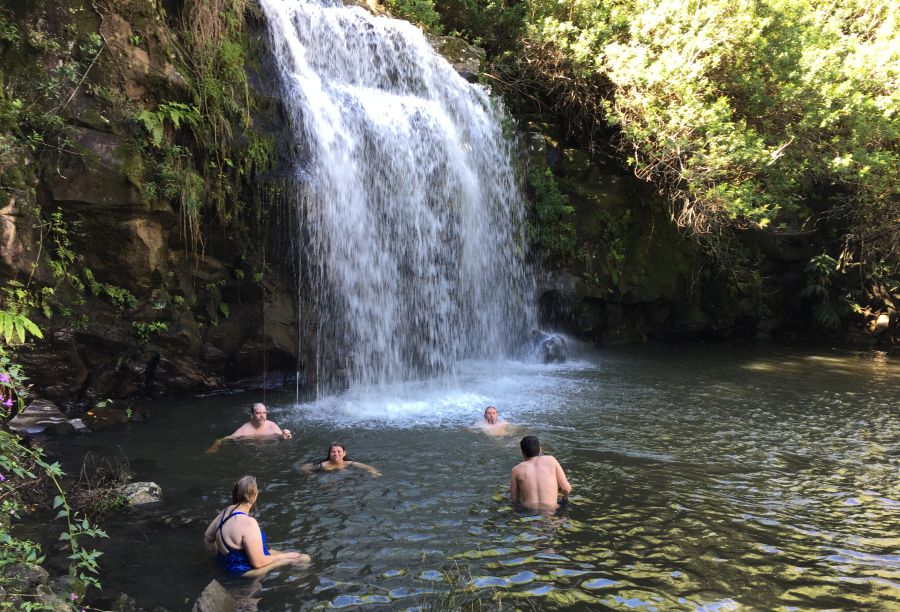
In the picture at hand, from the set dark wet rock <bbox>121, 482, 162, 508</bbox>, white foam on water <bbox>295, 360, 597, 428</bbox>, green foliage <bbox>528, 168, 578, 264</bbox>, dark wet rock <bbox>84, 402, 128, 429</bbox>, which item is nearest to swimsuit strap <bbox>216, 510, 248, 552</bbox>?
dark wet rock <bbox>121, 482, 162, 508</bbox>

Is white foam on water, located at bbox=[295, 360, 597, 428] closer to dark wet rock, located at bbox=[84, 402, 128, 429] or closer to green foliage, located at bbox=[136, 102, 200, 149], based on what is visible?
dark wet rock, located at bbox=[84, 402, 128, 429]

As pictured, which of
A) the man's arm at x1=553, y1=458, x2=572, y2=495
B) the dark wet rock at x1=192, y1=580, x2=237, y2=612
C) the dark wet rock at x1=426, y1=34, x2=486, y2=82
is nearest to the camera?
the dark wet rock at x1=192, y1=580, x2=237, y2=612

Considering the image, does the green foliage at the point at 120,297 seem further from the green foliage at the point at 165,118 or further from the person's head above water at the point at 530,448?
the person's head above water at the point at 530,448

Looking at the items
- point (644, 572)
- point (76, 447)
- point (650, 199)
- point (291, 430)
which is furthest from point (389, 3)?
point (644, 572)

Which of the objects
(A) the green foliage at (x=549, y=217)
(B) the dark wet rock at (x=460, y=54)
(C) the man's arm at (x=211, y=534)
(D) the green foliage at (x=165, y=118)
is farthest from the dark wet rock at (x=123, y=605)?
(B) the dark wet rock at (x=460, y=54)

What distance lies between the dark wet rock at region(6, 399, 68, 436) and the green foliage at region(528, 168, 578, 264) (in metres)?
10.7

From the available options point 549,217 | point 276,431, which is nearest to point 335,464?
point 276,431

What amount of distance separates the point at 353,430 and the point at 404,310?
4113mm

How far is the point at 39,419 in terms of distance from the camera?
8656mm

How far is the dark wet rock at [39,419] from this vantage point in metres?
8.41

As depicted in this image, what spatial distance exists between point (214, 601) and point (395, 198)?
30.9ft

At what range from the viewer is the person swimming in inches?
282

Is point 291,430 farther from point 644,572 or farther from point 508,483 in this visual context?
point 644,572

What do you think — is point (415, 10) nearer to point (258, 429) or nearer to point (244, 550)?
point (258, 429)
